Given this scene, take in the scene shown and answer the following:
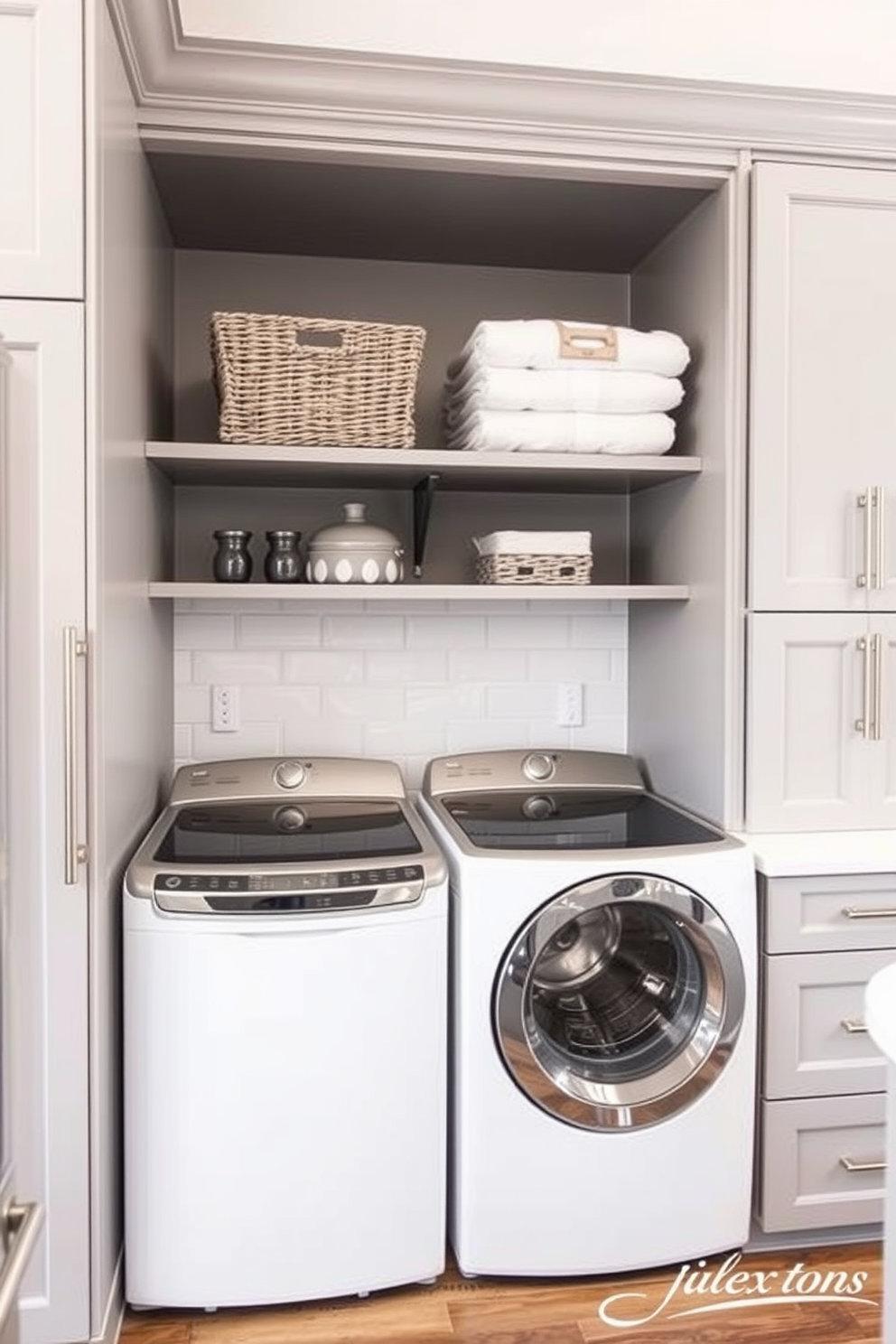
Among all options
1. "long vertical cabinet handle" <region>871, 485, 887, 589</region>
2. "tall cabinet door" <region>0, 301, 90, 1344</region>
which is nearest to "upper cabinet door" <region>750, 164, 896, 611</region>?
"long vertical cabinet handle" <region>871, 485, 887, 589</region>

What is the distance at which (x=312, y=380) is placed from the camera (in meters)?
2.13

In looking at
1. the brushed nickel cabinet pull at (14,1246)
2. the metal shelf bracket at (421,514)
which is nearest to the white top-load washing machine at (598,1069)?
the metal shelf bracket at (421,514)

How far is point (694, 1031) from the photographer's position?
2.03 m

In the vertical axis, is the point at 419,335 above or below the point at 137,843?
above

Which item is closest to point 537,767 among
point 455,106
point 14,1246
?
point 455,106

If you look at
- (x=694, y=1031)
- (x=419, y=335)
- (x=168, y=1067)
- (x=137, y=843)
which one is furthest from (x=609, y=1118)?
(x=419, y=335)

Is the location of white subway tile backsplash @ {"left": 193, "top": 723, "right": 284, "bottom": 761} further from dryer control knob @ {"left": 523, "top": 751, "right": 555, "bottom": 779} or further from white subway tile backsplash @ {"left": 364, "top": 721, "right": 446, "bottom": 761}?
dryer control knob @ {"left": 523, "top": 751, "right": 555, "bottom": 779}

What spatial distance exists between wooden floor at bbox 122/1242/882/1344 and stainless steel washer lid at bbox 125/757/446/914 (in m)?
0.77

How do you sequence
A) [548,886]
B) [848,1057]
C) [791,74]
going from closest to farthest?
[548,886] → [848,1057] → [791,74]

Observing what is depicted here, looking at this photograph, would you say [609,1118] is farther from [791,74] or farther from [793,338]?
[791,74]

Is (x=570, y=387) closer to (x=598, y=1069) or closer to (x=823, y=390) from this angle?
(x=823, y=390)

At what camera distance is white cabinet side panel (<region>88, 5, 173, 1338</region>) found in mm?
1661

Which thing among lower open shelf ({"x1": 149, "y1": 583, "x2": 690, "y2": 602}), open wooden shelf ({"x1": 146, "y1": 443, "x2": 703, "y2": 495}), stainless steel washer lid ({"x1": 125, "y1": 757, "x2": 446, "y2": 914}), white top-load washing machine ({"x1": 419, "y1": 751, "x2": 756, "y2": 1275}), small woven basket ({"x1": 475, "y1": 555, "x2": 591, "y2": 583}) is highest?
open wooden shelf ({"x1": 146, "y1": 443, "x2": 703, "y2": 495})

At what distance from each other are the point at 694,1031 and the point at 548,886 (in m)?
0.43
